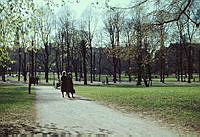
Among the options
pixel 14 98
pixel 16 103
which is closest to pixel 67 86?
pixel 14 98

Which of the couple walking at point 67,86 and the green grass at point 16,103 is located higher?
the couple walking at point 67,86

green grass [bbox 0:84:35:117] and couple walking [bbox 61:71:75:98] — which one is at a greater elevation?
couple walking [bbox 61:71:75:98]

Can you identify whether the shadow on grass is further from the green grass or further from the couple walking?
the couple walking

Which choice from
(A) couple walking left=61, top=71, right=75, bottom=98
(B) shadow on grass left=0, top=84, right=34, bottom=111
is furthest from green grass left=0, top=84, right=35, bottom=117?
(A) couple walking left=61, top=71, right=75, bottom=98

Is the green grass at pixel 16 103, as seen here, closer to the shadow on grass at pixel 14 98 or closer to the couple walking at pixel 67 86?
the shadow on grass at pixel 14 98

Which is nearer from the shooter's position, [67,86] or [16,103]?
[16,103]

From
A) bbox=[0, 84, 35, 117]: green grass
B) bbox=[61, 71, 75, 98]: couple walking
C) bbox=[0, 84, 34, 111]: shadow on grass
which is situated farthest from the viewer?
bbox=[61, 71, 75, 98]: couple walking

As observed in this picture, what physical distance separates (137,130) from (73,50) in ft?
177

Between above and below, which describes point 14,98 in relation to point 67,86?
below

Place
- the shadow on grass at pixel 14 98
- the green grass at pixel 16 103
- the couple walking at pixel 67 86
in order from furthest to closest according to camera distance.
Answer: the couple walking at pixel 67 86 < the shadow on grass at pixel 14 98 < the green grass at pixel 16 103

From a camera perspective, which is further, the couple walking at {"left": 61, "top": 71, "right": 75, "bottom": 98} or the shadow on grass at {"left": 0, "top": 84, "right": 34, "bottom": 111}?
the couple walking at {"left": 61, "top": 71, "right": 75, "bottom": 98}

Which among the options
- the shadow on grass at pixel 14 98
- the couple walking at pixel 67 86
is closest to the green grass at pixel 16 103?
the shadow on grass at pixel 14 98

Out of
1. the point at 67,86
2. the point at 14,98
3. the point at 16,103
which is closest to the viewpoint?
the point at 16,103

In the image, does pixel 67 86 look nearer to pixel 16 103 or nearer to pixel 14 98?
pixel 14 98
